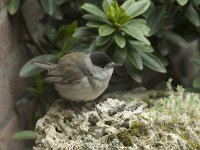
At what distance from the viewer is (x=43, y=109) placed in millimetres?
4051

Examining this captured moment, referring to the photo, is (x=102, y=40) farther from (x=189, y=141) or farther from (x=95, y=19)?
(x=189, y=141)

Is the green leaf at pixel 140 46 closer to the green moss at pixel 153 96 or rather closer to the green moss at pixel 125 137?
the green moss at pixel 153 96

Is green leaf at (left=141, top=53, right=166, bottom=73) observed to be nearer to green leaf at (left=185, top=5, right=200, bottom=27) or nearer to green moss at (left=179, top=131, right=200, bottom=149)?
green leaf at (left=185, top=5, right=200, bottom=27)

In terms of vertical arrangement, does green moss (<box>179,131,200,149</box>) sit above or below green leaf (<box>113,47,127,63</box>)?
above

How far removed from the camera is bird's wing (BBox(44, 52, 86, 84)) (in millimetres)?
3195

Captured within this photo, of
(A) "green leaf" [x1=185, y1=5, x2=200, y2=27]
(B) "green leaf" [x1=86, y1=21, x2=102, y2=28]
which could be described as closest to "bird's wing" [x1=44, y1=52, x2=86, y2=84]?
(B) "green leaf" [x1=86, y1=21, x2=102, y2=28]

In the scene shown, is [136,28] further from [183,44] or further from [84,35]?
[183,44]

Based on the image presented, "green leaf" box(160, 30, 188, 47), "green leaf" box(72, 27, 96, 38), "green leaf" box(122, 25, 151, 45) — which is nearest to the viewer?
"green leaf" box(122, 25, 151, 45)

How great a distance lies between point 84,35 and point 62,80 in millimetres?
526

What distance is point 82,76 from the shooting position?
3215 millimetres

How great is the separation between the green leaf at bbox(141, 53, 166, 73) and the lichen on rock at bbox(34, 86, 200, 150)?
867 millimetres

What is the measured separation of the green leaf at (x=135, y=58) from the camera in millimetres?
3511

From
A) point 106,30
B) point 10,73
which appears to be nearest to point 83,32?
point 106,30

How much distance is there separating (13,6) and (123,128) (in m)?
1.69
